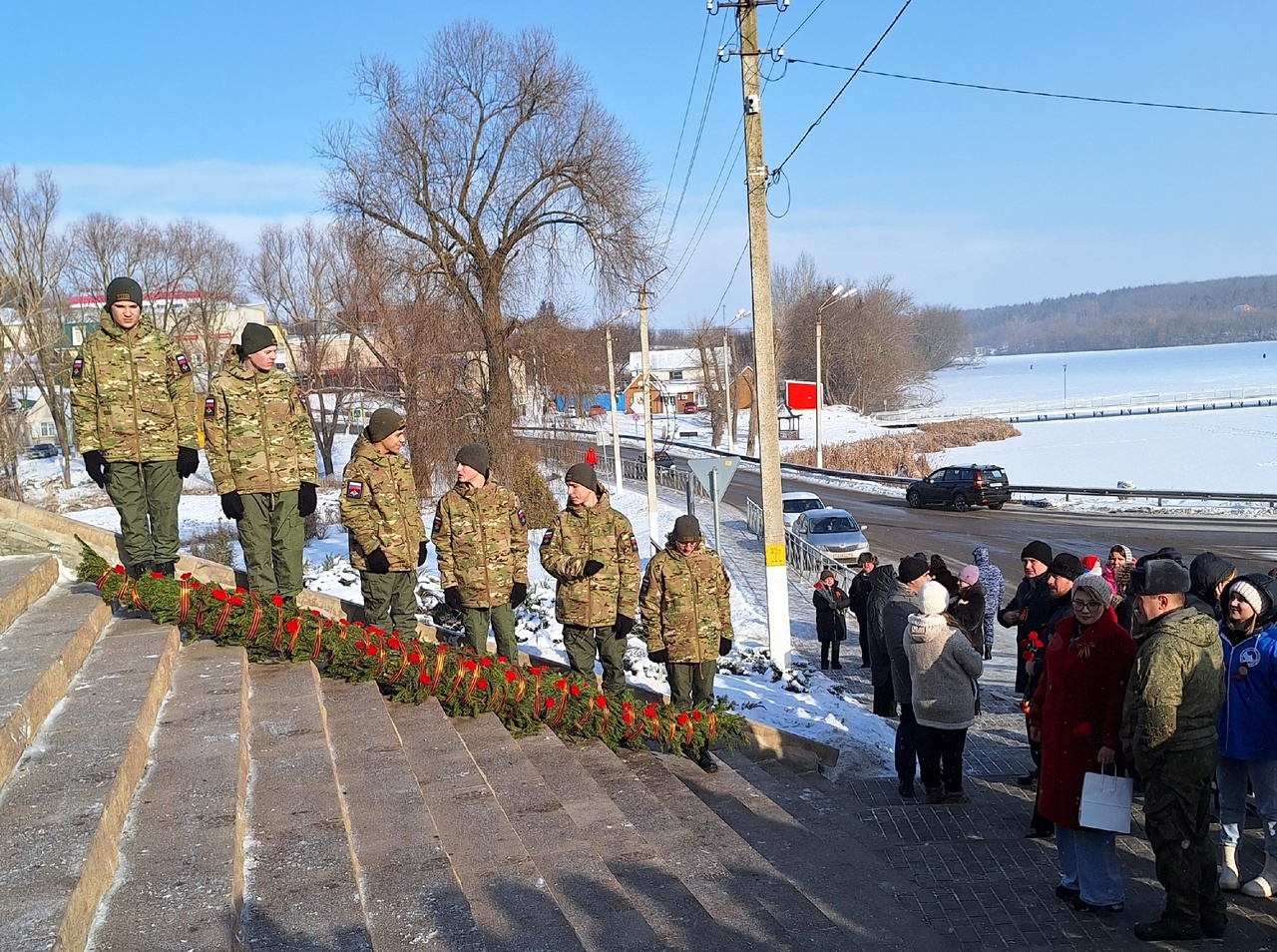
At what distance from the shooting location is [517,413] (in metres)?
25.7

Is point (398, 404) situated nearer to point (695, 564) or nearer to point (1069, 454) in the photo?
point (695, 564)

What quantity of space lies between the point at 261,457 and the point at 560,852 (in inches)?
132

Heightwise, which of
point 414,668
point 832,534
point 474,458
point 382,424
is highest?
point 382,424

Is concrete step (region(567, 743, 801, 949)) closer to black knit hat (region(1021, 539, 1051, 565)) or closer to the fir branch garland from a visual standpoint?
the fir branch garland

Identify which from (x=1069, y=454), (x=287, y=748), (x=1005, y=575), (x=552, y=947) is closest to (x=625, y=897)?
(x=552, y=947)

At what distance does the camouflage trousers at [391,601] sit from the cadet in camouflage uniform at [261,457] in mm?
581

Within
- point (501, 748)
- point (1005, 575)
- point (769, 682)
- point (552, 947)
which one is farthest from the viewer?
point (1005, 575)

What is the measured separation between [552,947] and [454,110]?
24332 mm

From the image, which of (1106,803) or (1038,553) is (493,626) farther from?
(1038,553)

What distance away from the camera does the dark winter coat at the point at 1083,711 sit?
5070mm

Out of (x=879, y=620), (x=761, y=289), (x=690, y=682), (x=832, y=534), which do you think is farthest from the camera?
(x=832, y=534)

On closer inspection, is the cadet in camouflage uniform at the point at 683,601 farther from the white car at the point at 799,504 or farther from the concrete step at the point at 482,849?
the white car at the point at 799,504

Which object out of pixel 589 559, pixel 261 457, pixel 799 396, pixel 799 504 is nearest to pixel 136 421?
pixel 261 457

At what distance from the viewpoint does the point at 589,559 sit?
749 cm
